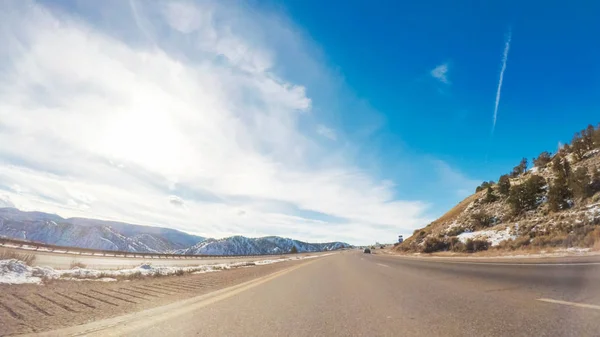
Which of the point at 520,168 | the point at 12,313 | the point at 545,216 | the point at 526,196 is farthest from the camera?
the point at 520,168

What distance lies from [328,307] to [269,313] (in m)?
1.23

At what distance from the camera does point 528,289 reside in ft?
22.4

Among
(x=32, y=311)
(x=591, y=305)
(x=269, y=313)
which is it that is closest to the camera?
(x=591, y=305)

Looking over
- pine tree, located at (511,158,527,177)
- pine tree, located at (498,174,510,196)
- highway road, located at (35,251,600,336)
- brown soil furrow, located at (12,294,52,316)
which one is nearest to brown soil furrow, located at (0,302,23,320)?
brown soil furrow, located at (12,294,52,316)

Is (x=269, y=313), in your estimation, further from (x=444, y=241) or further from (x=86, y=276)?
(x=444, y=241)

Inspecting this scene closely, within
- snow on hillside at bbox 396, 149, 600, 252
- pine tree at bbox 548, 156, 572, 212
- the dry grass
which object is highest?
pine tree at bbox 548, 156, 572, 212

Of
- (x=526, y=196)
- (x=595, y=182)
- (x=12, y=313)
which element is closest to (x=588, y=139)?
(x=526, y=196)

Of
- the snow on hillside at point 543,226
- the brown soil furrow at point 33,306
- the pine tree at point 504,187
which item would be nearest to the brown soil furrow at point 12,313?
the brown soil furrow at point 33,306

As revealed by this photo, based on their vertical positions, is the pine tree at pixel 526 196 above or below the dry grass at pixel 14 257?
above

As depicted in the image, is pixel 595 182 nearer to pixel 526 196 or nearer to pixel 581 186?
pixel 581 186

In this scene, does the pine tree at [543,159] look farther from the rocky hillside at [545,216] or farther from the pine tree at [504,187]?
the pine tree at [504,187]

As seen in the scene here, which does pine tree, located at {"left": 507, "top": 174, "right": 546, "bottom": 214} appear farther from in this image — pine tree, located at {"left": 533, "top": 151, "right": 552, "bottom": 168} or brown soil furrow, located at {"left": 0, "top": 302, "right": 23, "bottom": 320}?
brown soil furrow, located at {"left": 0, "top": 302, "right": 23, "bottom": 320}

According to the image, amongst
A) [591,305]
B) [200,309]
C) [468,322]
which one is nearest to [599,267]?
[591,305]

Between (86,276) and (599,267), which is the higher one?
(599,267)
